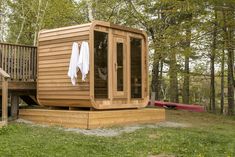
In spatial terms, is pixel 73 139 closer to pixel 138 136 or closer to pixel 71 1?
pixel 138 136

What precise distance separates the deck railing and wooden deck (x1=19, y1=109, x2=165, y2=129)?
1042mm

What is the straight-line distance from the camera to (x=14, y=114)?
37.3 feet

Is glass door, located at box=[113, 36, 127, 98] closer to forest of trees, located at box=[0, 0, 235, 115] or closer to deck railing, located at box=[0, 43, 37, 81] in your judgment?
deck railing, located at box=[0, 43, 37, 81]

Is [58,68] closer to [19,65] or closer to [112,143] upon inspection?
[19,65]

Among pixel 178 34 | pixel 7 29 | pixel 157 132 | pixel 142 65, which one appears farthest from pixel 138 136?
pixel 7 29

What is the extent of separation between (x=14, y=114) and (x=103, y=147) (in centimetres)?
531

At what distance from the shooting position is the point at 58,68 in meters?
10.4

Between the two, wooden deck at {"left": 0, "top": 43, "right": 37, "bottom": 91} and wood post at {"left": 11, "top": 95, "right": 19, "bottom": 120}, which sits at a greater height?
wooden deck at {"left": 0, "top": 43, "right": 37, "bottom": 91}

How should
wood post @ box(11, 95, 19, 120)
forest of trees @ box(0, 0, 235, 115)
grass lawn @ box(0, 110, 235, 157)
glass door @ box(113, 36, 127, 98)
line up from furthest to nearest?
forest of trees @ box(0, 0, 235, 115) < wood post @ box(11, 95, 19, 120) < glass door @ box(113, 36, 127, 98) < grass lawn @ box(0, 110, 235, 157)

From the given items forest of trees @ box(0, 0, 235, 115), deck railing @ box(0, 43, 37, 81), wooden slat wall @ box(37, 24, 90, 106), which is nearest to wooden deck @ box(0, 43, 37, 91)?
deck railing @ box(0, 43, 37, 81)

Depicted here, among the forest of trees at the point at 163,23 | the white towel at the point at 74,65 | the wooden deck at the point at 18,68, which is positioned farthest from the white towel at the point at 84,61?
the forest of trees at the point at 163,23

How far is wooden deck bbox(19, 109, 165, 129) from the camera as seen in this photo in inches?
364

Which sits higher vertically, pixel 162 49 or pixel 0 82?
pixel 162 49

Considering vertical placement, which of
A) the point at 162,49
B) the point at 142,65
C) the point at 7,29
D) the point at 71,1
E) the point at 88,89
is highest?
the point at 71,1
